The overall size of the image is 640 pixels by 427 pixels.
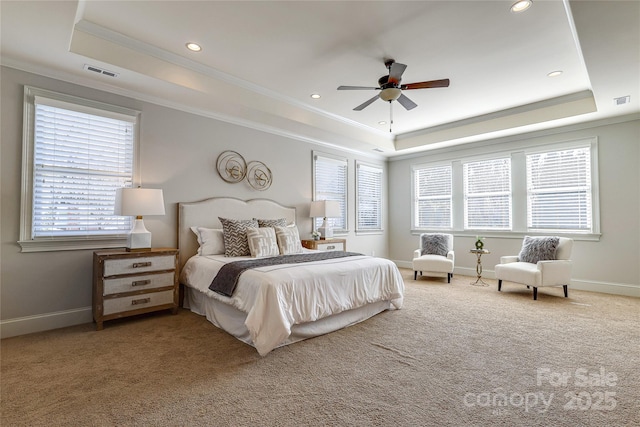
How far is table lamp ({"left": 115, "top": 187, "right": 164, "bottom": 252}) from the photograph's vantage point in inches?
131

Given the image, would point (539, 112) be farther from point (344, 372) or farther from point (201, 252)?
point (201, 252)

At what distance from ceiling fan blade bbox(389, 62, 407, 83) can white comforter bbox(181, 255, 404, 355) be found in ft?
6.83

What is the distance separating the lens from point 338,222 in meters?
6.39

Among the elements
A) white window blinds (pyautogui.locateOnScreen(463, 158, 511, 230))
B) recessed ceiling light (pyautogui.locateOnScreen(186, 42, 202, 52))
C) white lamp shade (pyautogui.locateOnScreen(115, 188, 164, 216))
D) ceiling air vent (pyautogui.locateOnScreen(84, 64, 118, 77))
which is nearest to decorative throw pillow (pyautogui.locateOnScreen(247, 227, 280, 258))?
white lamp shade (pyautogui.locateOnScreen(115, 188, 164, 216))

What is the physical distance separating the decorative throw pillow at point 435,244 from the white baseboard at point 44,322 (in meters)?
5.37

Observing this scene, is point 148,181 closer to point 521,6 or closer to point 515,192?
point 521,6

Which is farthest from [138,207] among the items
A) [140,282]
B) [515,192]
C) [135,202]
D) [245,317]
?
[515,192]

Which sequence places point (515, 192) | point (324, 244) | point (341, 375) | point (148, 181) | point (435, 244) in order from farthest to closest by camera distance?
point (435, 244) → point (515, 192) → point (324, 244) → point (148, 181) → point (341, 375)

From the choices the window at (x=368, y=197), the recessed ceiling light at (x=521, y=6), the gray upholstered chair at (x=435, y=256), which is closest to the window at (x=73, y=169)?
the recessed ceiling light at (x=521, y=6)

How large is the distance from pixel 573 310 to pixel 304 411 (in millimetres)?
3849

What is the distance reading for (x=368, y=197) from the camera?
23.3 ft

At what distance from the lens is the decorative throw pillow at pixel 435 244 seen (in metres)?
5.91

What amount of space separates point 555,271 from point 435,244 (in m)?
1.95

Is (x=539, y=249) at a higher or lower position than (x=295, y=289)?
higher
